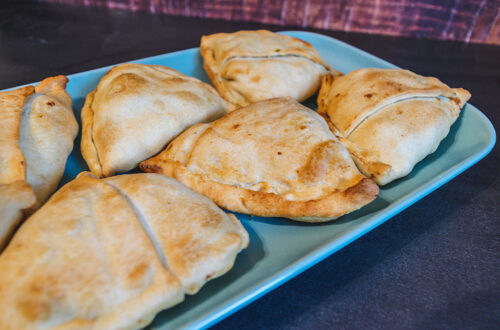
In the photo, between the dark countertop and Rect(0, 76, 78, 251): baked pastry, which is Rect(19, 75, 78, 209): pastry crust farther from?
the dark countertop

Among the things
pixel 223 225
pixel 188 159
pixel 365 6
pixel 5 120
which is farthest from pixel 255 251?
pixel 365 6

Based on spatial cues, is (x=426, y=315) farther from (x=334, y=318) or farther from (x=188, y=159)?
(x=188, y=159)

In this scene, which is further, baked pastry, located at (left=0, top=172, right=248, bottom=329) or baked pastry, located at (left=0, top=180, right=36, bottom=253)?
baked pastry, located at (left=0, top=180, right=36, bottom=253)

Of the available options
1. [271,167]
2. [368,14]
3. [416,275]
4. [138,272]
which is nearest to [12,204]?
[138,272]

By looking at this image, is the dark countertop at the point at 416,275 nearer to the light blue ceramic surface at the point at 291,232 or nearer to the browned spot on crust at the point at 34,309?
the light blue ceramic surface at the point at 291,232

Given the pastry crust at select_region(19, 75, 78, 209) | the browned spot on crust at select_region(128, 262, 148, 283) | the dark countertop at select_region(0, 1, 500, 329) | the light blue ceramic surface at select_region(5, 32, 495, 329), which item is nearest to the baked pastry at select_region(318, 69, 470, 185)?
the light blue ceramic surface at select_region(5, 32, 495, 329)

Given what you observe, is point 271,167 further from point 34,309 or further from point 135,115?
point 34,309
